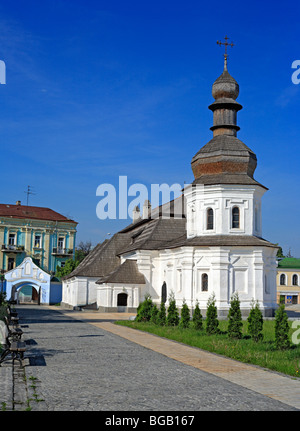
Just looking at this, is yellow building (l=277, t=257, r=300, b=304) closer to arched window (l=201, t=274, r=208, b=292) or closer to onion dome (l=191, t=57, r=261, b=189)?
onion dome (l=191, t=57, r=261, b=189)

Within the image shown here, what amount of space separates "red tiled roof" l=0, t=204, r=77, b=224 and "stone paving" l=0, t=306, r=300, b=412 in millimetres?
43950

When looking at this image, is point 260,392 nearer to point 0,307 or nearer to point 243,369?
point 243,369

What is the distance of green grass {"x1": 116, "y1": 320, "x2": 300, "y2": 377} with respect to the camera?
39.1 feet

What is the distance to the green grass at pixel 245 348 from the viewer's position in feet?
39.1

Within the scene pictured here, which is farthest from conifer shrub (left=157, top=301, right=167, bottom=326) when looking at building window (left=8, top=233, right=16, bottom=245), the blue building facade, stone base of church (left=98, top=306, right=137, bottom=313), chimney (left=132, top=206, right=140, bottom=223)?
building window (left=8, top=233, right=16, bottom=245)

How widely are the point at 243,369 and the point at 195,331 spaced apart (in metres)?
8.50

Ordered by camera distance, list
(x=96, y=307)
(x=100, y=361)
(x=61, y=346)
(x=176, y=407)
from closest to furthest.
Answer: (x=176, y=407)
(x=100, y=361)
(x=61, y=346)
(x=96, y=307)

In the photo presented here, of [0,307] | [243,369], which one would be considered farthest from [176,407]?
[0,307]

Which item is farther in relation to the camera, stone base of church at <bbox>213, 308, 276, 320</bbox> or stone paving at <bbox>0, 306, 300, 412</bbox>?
stone base of church at <bbox>213, 308, 276, 320</bbox>

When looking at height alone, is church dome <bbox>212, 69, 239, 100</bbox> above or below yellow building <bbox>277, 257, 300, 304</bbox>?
above

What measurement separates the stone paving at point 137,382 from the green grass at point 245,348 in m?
0.44

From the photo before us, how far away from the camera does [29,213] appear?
2331 inches

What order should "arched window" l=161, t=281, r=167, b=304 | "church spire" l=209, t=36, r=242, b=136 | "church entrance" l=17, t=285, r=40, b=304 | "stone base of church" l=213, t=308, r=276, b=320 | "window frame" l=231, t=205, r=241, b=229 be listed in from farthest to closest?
"church entrance" l=17, t=285, r=40, b=304 < "arched window" l=161, t=281, r=167, b=304 < "church spire" l=209, t=36, r=242, b=136 < "window frame" l=231, t=205, r=241, b=229 < "stone base of church" l=213, t=308, r=276, b=320
